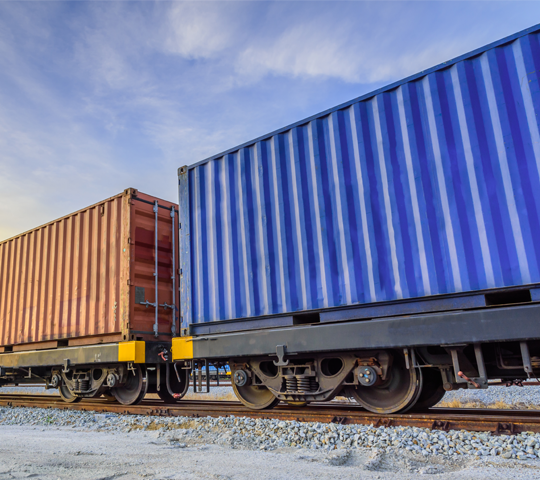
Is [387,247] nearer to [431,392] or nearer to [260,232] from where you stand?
[260,232]

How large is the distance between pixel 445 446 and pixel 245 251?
327 cm

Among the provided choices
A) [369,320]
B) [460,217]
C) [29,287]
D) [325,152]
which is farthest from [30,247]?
[460,217]

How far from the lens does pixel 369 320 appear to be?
182 inches

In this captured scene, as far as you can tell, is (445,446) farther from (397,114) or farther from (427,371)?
(397,114)

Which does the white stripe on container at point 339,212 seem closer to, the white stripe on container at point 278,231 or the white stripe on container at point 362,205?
the white stripe on container at point 362,205

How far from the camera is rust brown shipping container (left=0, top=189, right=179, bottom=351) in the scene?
737 cm

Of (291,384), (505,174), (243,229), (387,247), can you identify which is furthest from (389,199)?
(291,384)

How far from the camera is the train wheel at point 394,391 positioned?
4.58m

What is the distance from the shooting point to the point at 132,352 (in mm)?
6785

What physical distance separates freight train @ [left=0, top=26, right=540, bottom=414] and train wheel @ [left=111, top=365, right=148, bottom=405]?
0.07 metres

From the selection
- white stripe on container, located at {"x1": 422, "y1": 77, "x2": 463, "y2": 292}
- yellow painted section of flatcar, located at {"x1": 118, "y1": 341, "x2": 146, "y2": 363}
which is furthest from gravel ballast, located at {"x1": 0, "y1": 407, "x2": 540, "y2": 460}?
white stripe on container, located at {"x1": 422, "y1": 77, "x2": 463, "y2": 292}

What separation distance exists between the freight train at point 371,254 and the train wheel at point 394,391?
0.05ft

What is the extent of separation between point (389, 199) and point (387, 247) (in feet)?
1.75

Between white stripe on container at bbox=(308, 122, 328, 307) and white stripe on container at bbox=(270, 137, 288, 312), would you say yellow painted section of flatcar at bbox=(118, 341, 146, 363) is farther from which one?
white stripe on container at bbox=(308, 122, 328, 307)
